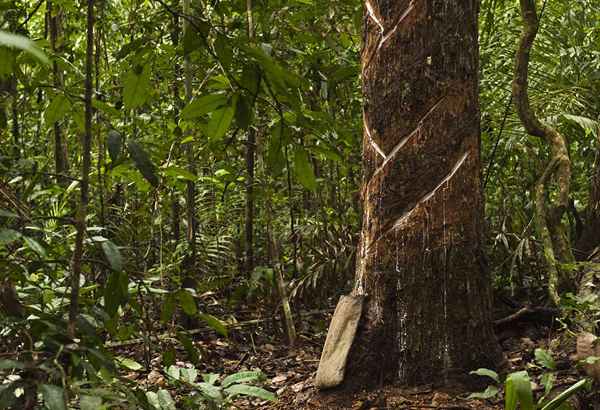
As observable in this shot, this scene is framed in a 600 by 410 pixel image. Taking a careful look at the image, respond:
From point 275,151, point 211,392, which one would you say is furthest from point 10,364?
point 211,392

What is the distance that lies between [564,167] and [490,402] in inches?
56.1

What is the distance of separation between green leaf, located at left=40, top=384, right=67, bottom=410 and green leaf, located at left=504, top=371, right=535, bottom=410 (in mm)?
1503

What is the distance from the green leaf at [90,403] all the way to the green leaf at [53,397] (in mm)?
143

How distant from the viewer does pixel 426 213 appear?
9.39 feet

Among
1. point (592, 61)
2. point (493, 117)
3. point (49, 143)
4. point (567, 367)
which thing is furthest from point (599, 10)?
point (49, 143)

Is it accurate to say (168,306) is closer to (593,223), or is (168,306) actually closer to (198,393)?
(198,393)

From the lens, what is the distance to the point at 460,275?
112 inches

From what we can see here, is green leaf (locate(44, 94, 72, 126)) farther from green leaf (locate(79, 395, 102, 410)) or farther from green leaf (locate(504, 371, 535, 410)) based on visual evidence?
green leaf (locate(504, 371, 535, 410))

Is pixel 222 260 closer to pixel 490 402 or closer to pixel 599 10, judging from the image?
pixel 490 402

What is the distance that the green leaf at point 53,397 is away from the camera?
1.12 metres

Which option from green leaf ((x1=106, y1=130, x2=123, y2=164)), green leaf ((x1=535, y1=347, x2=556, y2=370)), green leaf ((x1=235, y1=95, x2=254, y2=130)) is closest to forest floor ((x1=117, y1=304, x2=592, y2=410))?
green leaf ((x1=535, y1=347, x2=556, y2=370))

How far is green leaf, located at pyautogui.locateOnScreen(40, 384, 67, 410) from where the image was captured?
→ 112cm

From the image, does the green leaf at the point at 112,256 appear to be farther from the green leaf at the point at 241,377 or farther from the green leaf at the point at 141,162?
the green leaf at the point at 241,377

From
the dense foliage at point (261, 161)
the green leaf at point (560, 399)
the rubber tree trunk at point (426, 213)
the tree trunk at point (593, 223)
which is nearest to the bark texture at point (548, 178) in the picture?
the dense foliage at point (261, 161)
